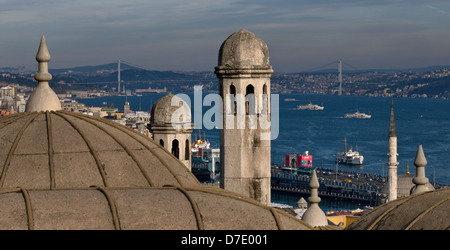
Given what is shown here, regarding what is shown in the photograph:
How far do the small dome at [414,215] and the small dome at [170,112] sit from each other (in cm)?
625

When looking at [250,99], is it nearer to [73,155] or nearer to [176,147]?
[73,155]

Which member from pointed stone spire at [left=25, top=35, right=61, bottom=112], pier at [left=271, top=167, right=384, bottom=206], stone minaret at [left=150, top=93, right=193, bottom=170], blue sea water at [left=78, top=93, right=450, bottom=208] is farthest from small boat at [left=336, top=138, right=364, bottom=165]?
pointed stone spire at [left=25, top=35, right=61, bottom=112]

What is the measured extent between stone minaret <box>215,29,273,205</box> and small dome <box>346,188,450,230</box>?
2.66 m

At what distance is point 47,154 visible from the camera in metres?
8.29

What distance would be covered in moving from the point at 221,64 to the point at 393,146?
34.2 meters

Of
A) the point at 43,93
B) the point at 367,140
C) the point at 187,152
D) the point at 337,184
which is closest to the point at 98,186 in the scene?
the point at 43,93

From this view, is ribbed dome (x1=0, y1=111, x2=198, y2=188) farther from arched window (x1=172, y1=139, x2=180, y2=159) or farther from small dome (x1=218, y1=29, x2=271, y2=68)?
arched window (x1=172, y1=139, x2=180, y2=159)

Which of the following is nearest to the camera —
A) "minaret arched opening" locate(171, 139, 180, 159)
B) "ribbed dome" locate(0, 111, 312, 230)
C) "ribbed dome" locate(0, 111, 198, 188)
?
"ribbed dome" locate(0, 111, 312, 230)

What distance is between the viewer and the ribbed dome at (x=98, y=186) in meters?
5.95

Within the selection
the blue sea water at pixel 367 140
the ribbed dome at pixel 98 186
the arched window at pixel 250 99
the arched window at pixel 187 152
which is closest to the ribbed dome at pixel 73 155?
the ribbed dome at pixel 98 186

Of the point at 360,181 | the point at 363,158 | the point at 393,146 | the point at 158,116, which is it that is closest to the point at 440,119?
the point at 363,158

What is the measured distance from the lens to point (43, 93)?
9.44 meters

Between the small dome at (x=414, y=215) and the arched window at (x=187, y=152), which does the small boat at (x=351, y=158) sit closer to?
the arched window at (x=187, y=152)

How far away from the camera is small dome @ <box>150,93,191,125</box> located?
574 inches
